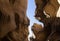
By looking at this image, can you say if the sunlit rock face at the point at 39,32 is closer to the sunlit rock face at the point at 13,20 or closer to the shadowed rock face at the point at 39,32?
the shadowed rock face at the point at 39,32

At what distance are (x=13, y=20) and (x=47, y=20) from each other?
62 cm

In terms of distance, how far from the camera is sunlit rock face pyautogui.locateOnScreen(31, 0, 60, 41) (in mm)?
1565

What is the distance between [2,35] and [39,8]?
28.8 inches

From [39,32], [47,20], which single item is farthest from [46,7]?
[39,32]

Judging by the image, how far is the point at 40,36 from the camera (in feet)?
5.64

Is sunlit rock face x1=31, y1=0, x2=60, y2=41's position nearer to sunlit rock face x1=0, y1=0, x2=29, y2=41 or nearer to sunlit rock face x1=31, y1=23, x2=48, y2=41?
sunlit rock face x1=31, y1=23, x2=48, y2=41

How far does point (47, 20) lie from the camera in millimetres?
1629

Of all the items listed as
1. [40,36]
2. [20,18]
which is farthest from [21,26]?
[40,36]

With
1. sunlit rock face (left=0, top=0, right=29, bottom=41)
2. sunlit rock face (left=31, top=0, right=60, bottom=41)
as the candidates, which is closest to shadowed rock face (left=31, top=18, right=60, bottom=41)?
sunlit rock face (left=31, top=0, right=60, bottom=41)

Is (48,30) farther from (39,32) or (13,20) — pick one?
(13,20)

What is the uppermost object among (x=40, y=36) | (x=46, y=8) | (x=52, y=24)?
(x=46, y=8)

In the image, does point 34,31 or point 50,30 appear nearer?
point 50,30

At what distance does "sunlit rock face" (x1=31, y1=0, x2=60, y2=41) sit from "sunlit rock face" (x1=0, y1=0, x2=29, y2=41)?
1.28ft

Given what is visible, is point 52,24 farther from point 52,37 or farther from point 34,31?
point 34,31
